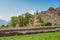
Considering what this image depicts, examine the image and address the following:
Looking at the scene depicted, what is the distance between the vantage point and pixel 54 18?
2271 inches

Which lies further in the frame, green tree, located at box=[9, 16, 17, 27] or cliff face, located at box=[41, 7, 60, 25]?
cliff face, located at box=[41, 7, 60, 25]

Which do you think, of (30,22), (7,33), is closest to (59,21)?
(30,22)

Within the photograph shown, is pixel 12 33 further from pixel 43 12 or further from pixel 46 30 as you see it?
pixel 43 12

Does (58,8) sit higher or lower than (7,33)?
higher

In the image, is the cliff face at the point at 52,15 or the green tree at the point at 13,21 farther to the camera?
the cliff face at the point at 52,15

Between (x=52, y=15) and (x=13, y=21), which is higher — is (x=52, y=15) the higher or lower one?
the higher one

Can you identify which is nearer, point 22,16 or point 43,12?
point 22,16

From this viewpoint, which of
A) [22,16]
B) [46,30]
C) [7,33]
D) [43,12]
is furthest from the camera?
[43,12]

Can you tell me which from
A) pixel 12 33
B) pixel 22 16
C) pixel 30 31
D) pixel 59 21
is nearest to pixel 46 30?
pixel 30 31

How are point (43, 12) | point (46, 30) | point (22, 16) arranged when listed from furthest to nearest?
point (43, 12), point (22, 16), point (46, 30)

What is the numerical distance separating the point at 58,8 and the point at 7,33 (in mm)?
39865

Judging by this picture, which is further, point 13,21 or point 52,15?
point 52,15

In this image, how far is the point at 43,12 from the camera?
207 feet

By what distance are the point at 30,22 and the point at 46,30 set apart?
1289 inches
